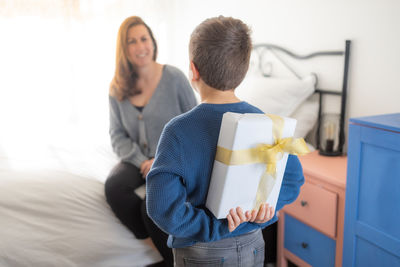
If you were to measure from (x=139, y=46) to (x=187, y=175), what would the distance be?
1322mm

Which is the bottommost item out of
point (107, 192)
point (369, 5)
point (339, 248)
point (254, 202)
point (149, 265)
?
point (149, 265)

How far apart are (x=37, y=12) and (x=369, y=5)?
234 centimetres

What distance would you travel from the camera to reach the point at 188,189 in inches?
38.4

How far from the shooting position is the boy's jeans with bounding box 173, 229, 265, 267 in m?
1.03

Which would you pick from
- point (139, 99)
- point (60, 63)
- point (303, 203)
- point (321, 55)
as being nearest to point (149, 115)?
point (139, 99)

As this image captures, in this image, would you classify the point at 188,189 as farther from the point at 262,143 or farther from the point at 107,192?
the point at 107,192

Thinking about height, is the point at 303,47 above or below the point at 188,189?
above

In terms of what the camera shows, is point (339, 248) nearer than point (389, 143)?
No

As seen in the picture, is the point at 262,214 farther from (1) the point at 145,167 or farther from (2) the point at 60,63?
(2) the point at 60,63

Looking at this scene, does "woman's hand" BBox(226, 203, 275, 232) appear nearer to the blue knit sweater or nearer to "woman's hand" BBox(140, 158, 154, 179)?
the blue knit sweater

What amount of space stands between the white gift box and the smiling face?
52.0 inches

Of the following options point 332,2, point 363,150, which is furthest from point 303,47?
point 363,150

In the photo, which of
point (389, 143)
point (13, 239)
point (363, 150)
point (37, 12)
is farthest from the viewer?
point (37, 12)

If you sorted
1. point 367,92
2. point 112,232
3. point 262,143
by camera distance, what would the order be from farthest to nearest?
point 367,92 → point 112,232 → point 262,143
